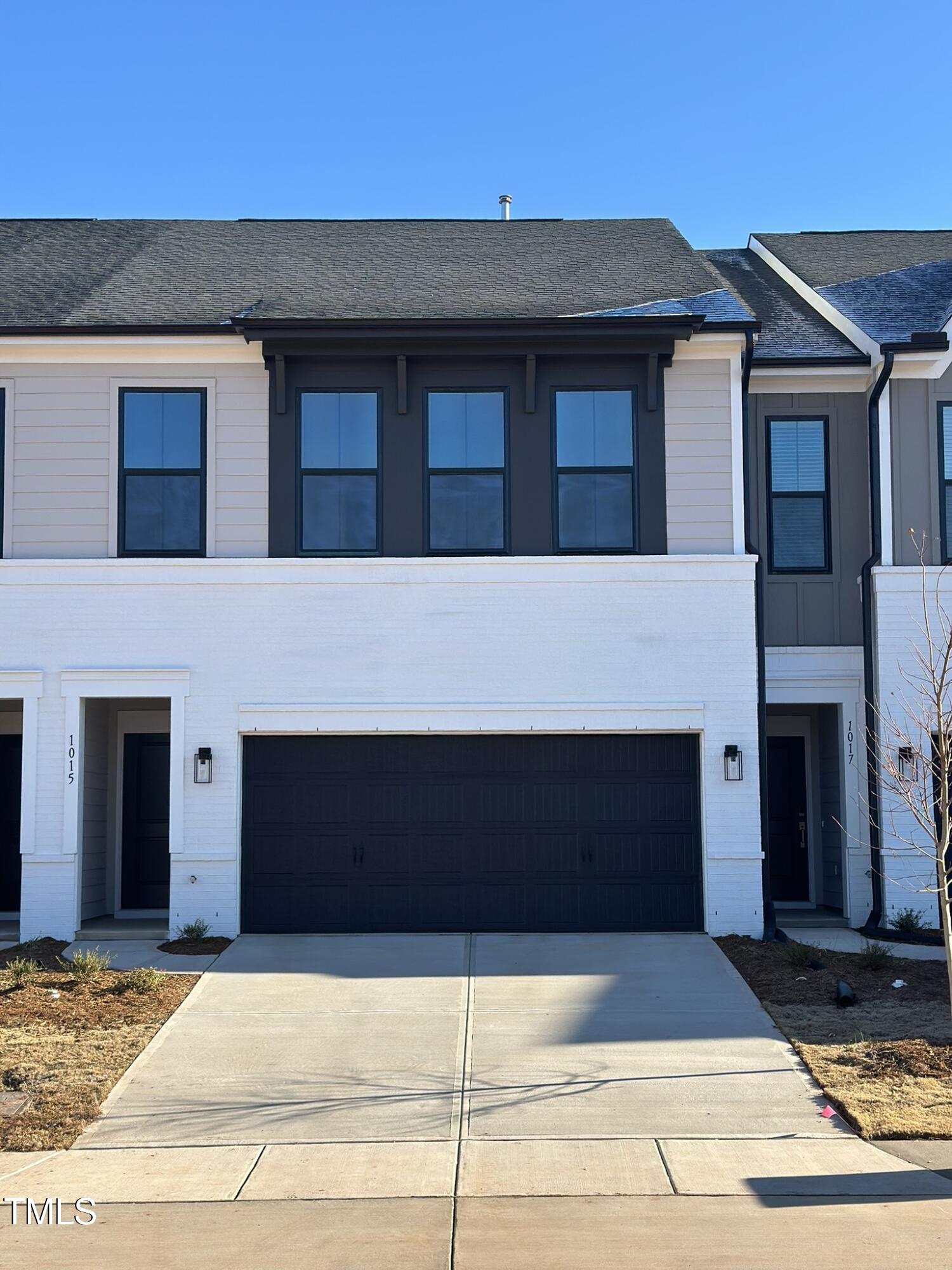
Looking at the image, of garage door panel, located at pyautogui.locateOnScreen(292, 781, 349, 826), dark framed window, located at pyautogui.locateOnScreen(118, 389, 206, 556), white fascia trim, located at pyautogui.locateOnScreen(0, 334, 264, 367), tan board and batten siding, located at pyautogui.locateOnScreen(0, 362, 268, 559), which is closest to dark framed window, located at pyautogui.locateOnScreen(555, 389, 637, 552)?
tan board and batten siding, located at pyautogui.locateOnScreen(0, 362, 268, 559)

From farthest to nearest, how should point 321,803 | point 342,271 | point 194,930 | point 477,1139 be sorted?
point 342,271
point 321,803
point 194,930
point 477,1139

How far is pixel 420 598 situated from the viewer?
Answer: 14.0 m

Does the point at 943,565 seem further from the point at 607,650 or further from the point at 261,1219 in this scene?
the point at 261,1219

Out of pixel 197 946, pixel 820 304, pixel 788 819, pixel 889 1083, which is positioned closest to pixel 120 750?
pixel 197 946

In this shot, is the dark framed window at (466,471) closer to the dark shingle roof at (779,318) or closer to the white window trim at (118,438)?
the white window trim at (118,438)

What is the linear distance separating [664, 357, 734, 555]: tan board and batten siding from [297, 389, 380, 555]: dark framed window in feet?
10.6

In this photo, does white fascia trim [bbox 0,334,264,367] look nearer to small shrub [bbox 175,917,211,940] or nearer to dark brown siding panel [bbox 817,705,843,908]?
small shrub [bbox 175,917,211,940]

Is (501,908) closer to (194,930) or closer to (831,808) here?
(194,930)

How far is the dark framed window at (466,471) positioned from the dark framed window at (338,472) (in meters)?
0.62

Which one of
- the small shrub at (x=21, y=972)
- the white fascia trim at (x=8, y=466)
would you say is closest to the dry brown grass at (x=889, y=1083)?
the small shrub at (x=21, y=972)

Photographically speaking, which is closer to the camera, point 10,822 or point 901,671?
point 901,671

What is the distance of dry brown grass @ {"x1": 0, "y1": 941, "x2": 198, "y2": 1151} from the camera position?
825 centimetres

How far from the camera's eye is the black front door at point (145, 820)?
15906 mm

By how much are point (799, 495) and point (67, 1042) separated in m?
9.81
